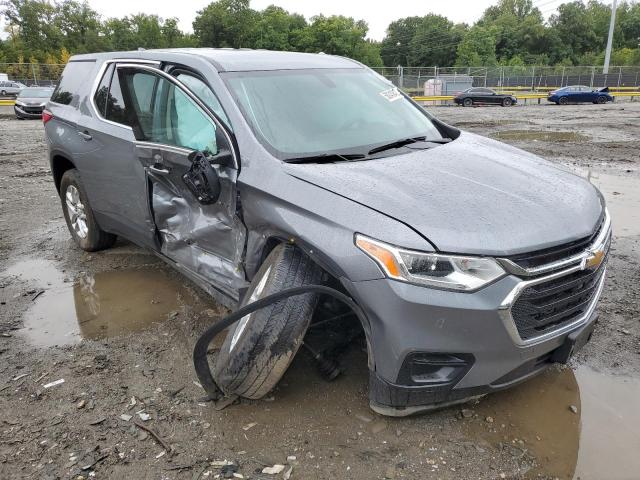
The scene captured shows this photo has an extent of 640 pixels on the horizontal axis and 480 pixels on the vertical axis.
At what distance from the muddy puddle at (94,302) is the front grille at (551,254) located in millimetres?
2703

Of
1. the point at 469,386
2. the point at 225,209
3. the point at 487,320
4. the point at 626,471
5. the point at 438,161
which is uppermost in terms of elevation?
the point at 438,161

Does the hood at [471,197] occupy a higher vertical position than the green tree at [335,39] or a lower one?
lower

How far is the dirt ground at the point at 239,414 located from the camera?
248 cm

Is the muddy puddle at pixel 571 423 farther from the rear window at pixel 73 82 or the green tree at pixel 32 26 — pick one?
the green tree at pixel 32 26

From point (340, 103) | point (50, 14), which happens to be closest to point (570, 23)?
point (50, 14)

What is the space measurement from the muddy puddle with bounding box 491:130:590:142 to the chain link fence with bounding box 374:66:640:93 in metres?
24.8

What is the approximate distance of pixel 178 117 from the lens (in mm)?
3576

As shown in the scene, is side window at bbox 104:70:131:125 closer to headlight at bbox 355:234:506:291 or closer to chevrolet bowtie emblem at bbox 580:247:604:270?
headlight at bbox 355:234:506:291

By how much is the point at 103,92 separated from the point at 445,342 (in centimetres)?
363

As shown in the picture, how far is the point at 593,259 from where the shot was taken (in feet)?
8.46

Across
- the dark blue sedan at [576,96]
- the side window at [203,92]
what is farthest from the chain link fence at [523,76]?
A: the side window at [203,92]

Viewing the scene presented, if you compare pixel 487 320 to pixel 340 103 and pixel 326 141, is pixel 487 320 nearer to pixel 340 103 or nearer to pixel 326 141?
pixel 326 141

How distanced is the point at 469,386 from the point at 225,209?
5.47 feet

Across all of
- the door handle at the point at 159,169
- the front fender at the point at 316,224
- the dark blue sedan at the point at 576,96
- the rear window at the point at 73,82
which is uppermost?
the rear window at the point at 73,82
